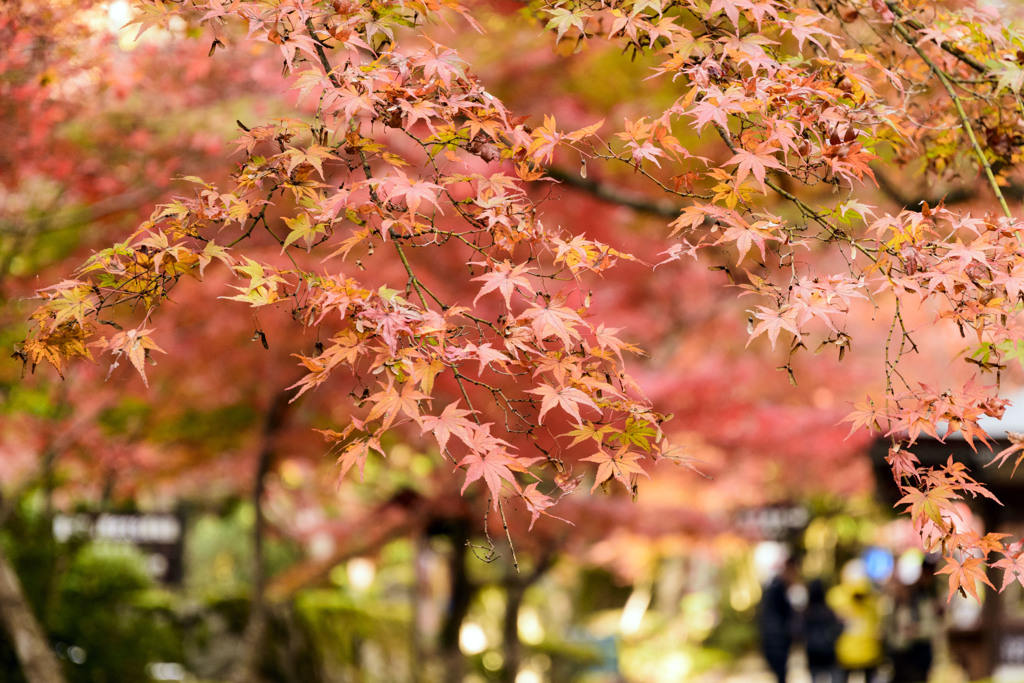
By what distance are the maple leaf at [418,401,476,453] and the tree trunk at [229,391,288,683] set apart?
5976 millimetres

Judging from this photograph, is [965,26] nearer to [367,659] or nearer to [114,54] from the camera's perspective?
[114,54]

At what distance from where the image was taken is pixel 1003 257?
7.45ft

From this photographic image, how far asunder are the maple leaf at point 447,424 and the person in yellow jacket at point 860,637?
8634mm

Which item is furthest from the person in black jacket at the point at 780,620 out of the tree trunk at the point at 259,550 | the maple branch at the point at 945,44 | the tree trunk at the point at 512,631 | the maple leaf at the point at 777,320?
the maple leaf at the point at 777,320

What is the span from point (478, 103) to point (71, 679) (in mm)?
6573

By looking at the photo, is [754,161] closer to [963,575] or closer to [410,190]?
[410,190]

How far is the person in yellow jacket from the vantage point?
9617 mm

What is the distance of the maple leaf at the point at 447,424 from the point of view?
6.54ft

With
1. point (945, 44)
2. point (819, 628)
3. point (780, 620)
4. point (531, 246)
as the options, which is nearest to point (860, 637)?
point (819, 628)

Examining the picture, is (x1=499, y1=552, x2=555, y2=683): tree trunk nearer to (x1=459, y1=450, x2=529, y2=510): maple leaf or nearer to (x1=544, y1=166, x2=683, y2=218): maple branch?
(x1=544, y1=166, x2=683, y2=218): maple branch

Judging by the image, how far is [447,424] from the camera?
2.03 m

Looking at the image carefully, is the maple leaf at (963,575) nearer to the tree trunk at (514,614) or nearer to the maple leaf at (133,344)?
the maple leaf at (133,344)

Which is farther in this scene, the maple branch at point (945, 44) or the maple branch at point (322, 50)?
the maple branch at point (945, 44)

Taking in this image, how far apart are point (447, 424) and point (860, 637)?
8.96m
